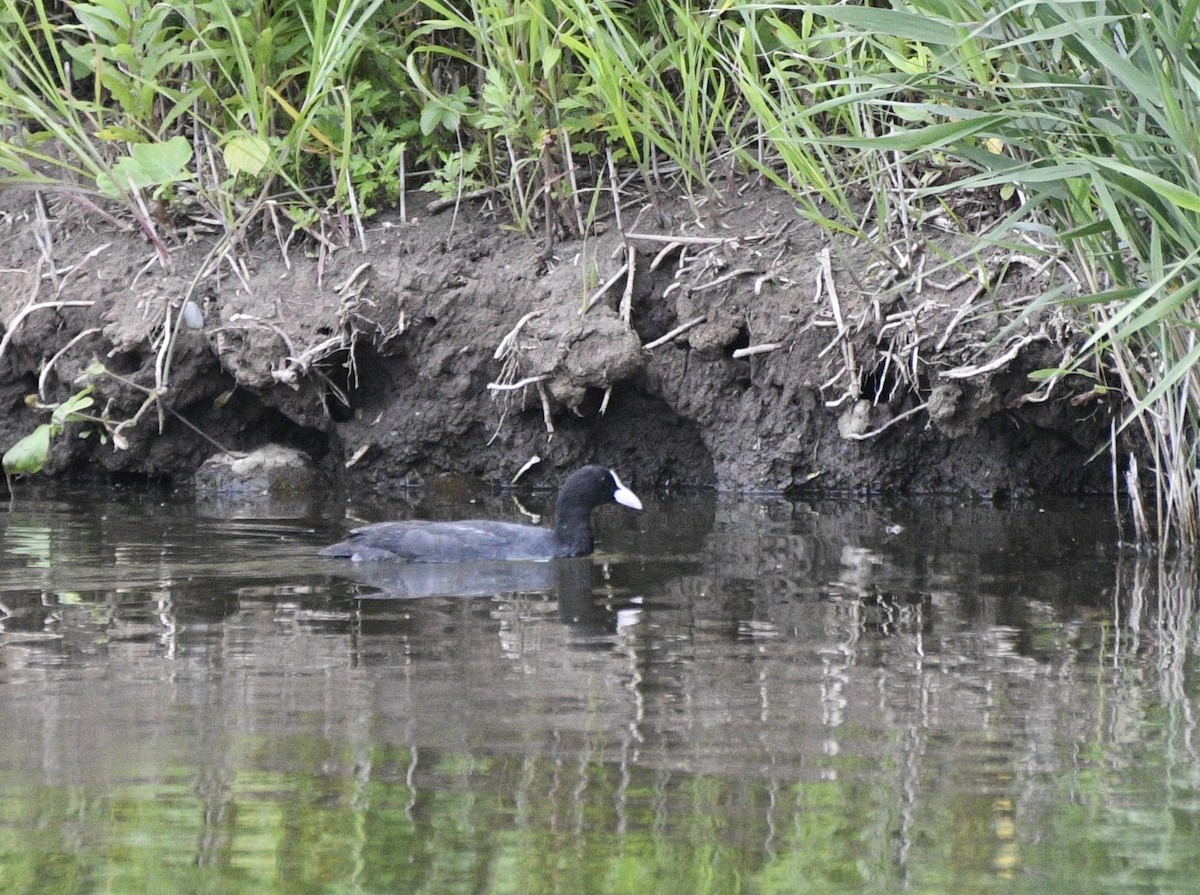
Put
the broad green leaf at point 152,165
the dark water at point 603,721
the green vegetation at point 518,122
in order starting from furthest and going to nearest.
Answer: the broad green leaf at point 152,165, the green vegetation at point 518,122, the dark water at point 603,721

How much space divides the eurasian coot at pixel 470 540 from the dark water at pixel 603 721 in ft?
0.62

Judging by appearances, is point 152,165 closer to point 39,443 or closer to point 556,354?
point 39,443

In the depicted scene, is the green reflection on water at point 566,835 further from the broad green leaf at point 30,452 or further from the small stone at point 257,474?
the small stone at point 257,474

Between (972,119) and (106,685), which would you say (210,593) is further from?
(972,119)

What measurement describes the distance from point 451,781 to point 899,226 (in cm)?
557

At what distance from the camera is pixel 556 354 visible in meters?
8.98

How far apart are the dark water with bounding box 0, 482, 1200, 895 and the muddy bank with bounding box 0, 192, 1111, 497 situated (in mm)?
1536

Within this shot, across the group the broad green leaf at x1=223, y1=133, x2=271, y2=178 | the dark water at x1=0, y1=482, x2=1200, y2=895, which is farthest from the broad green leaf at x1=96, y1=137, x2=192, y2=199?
the dark water at x1=0, y1=482, x2=1200, y2=895

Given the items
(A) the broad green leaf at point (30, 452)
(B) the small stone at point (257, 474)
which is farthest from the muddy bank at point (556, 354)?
(A) the broad green leaf at point (30, 452)

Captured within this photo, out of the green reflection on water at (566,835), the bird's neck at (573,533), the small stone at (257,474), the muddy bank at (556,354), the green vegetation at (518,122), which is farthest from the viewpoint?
the small stone at (257,474)

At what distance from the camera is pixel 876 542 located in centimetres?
773

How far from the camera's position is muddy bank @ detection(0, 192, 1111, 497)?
871cm

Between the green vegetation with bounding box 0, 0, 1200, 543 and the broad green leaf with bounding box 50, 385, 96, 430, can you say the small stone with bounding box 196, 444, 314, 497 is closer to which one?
the broad green leaf with bounding box 50, 385, 96, 430

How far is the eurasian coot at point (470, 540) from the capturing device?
7402 mm
